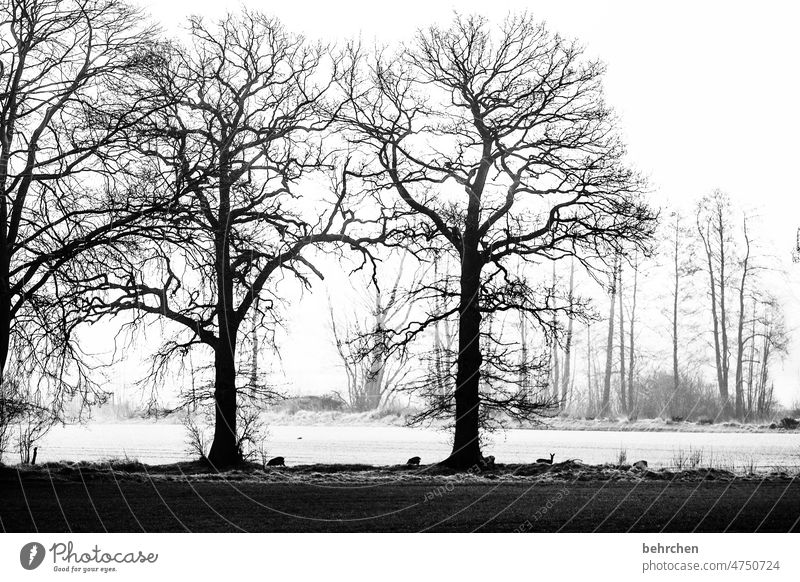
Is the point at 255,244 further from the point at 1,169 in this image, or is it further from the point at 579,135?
the point at 579,135

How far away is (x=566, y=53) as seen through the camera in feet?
69.8

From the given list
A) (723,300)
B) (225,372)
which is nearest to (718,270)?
(723,300)

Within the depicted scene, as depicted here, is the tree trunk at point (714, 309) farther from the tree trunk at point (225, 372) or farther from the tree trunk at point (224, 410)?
the tree trunk at point (224, 410)

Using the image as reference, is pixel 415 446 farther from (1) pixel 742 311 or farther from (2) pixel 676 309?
(1) pixel 742 311

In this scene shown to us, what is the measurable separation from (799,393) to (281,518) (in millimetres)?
13542

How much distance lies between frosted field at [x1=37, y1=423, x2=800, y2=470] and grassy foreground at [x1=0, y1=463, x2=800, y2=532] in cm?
302

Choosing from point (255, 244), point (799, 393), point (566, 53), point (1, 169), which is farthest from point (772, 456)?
point (1, 169)

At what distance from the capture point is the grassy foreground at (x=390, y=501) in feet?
38.7

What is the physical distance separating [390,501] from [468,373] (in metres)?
7.73

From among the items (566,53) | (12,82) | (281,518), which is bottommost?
(281,518)

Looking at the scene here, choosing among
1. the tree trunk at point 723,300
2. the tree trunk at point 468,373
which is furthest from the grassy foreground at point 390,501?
the tree trunk at point 723,300

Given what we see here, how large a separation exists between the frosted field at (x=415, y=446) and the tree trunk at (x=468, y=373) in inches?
50.7

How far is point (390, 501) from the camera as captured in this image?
14.2 metres

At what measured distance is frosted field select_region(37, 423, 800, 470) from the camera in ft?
73.1
